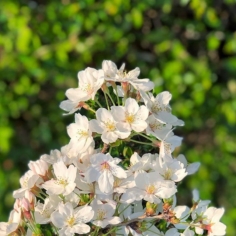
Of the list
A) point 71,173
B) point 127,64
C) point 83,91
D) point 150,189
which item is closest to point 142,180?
point 150,189

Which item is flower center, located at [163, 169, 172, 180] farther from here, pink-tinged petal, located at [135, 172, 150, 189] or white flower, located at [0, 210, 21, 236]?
white flower, located at [0, 210, 21, 236]

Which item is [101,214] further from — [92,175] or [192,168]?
[192,168]

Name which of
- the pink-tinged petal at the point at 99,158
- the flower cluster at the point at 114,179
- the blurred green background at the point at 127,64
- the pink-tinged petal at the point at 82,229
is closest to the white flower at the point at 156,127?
the flower cluster at the point at 114,179

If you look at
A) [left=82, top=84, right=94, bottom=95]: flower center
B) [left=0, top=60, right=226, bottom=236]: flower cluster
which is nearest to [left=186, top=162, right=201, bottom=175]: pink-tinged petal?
[left=0, top=60, right=226, bottom=236]: flower cluster

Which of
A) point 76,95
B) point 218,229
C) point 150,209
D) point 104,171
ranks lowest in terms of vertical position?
point 218,229

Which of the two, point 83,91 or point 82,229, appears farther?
point 83,91

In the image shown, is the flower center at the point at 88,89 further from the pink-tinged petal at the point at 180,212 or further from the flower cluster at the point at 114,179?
the pink-tinged petal at the point at 180,212

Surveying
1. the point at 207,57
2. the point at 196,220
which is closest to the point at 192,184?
the point at 207,57
